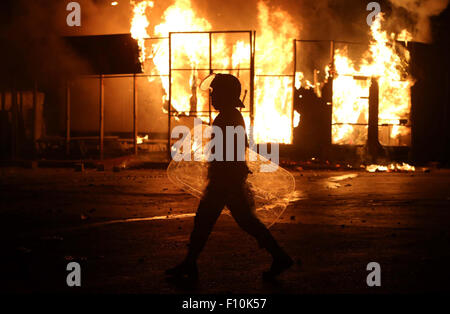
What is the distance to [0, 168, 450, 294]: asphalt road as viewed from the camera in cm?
553

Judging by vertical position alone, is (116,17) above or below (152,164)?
above

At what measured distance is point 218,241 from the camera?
7.62 m

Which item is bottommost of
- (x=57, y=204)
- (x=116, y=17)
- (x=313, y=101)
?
(x=57, y=204)

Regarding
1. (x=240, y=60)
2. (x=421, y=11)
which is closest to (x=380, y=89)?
(x=421, y=11)

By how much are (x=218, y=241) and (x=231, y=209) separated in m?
1.92

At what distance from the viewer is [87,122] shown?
29.5m

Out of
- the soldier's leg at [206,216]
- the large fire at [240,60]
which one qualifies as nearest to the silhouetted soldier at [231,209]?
the soldier's leg at [206,216]

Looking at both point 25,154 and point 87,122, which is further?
point 87,122

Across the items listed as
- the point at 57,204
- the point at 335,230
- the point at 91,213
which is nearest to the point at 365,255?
the point at 335,230

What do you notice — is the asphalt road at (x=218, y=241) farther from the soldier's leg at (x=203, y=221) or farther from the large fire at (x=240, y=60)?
the large fire at (x=240, y=60)

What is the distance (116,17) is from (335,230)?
71.6 ft

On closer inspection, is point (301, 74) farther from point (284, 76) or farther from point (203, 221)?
point (203, 221)

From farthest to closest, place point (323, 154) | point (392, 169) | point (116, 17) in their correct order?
1. point (116, 17)
2. point (323, 154)
3. point (392, 169)
